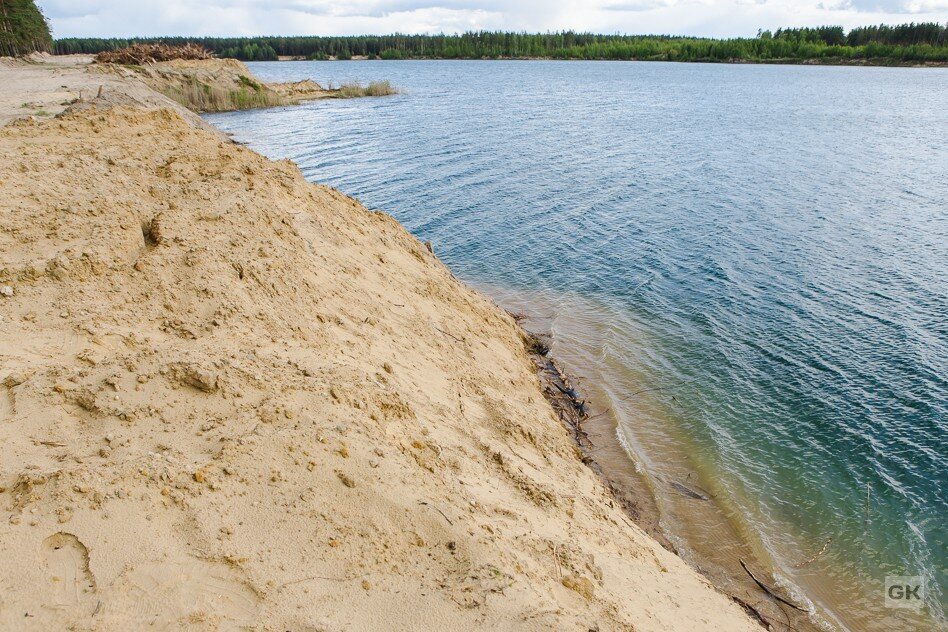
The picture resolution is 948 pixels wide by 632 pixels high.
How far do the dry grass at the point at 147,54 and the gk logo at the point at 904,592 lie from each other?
62.4 metres

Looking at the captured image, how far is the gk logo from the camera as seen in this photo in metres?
7.31

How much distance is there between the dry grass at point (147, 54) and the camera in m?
51.8

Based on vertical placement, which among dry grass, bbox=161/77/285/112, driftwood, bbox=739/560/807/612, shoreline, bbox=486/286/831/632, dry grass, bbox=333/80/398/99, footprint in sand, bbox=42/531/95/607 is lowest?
driftwood, bbox=739/560/807/612

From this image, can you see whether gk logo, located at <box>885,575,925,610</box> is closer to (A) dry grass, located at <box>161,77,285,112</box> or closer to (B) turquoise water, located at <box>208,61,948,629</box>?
(B) turquoise water, located at <box>208,61,948,629</box>

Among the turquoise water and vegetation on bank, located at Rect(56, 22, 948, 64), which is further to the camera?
vegetation on bank, located at Rect(56, 22, 948, 64)

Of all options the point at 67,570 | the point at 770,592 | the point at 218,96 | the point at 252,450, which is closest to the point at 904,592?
the point at 770,592

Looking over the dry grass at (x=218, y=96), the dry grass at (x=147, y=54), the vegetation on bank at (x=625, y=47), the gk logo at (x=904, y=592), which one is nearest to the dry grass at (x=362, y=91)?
the dry grass at (x=218, y=96)

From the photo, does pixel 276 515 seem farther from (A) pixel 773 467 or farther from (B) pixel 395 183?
(B) pixel 395 183

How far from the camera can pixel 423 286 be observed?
1098 centimetres

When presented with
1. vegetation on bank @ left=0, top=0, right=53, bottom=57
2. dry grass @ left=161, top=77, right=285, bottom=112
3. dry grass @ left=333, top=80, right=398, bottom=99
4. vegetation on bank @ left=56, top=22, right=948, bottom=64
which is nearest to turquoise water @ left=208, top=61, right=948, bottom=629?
dry grass @ left=161, top=77, right=285, bottom=112

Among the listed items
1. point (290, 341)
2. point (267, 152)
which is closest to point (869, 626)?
point (290, 341)

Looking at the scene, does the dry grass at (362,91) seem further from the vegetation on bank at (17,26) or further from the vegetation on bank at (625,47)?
the vegetation on bank at (625,47)

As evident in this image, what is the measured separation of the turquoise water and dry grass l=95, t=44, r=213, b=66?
20.4 m

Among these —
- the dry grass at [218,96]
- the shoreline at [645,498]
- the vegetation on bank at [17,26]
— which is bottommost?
the shoreline at [645,498]
